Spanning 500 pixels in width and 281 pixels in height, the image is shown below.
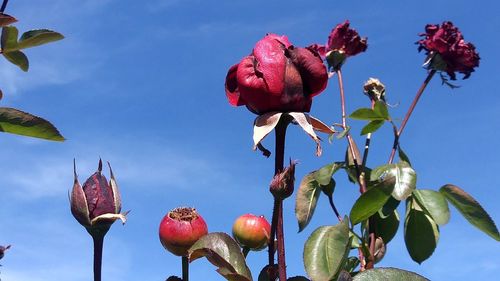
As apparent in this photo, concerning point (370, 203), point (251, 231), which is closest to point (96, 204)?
point (251, 231)

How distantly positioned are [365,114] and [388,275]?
1052 millimetres

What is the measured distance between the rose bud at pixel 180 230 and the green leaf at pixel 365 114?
78 cm

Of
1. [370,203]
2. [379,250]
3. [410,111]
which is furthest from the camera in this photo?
[410,111]

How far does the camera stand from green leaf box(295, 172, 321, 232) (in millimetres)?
2535

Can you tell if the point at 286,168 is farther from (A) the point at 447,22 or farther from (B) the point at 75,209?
(A) the point at 447,22

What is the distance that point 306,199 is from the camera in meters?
2.59

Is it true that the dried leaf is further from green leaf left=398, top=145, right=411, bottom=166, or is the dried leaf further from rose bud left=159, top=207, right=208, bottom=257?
green leaf left=398, top=145, right=411, bottom=166

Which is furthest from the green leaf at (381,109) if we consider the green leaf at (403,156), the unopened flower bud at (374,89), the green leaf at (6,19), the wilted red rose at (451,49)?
the green leaf at (6,19)

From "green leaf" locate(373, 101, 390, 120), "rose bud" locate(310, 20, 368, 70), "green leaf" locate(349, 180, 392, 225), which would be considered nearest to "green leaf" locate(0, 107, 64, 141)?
"green leaf" locate(349, 180, 392, 225)

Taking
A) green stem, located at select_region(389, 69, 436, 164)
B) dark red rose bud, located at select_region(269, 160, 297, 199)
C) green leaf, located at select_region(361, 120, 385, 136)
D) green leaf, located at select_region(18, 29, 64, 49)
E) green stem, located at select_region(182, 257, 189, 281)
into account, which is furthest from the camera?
green stem, located at select_region(389, 69, 436, 164)

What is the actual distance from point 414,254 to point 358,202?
0.40 m

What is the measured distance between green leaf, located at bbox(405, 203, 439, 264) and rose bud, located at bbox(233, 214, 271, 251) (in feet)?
1.89

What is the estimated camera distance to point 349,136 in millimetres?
2834

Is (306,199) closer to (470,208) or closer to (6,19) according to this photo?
(470,208)
